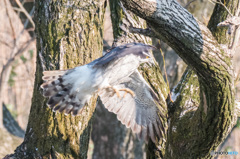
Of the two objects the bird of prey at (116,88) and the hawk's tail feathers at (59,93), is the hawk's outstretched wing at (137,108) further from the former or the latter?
the hawk's tail feathers at (59,93)

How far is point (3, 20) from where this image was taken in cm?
843

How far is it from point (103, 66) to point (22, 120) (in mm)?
7354

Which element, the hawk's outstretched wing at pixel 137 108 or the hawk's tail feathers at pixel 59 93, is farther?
the hawk's outstretched wing at pixel 137 108

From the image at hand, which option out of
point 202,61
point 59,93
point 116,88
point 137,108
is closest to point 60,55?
point 59,93

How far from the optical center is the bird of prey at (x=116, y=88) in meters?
2.91

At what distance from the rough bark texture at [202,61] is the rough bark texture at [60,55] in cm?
110

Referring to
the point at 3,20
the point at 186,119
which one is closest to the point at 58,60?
the point at 186,119

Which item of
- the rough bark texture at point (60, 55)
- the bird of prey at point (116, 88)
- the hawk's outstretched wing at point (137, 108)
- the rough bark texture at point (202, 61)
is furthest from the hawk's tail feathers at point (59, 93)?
the rough bark texture at point (202, 61)

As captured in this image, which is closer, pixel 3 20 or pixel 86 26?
pixel 86 26

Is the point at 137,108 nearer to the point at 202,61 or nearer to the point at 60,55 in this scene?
the point at 60,55

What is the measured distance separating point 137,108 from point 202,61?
4.37ft

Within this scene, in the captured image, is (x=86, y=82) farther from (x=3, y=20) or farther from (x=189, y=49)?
(x=3, y=20)

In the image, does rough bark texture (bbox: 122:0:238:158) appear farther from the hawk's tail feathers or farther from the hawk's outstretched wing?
the hawk's tail feathers

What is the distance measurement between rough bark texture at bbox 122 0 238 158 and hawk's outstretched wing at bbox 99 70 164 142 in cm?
65
